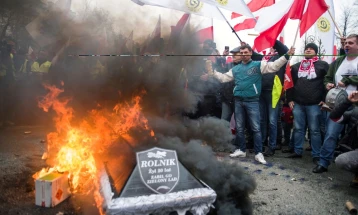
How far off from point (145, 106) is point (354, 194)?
3.50 m

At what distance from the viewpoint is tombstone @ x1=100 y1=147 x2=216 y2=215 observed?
2.68 meters

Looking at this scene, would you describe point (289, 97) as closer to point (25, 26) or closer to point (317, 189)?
point (317, 189)

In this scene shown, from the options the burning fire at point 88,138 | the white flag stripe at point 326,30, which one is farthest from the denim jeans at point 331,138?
the burning fire at point 88,138

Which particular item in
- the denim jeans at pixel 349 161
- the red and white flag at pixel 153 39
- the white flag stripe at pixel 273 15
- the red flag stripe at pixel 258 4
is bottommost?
the denim jeans at pixel 349 161

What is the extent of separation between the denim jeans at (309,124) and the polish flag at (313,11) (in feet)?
5.24

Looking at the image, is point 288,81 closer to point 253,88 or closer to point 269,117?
point 269,117

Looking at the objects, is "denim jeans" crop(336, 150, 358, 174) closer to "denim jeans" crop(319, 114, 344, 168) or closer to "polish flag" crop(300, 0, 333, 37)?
"denim jeans" crop(319, 114, 344, 168)

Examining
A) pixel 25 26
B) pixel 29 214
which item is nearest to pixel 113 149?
pixel 29 214

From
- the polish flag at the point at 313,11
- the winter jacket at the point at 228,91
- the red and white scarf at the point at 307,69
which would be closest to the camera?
the polish flag at the point at 313,11

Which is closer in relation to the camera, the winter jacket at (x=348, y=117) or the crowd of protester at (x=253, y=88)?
the winter jacket at (x=348, y=117)

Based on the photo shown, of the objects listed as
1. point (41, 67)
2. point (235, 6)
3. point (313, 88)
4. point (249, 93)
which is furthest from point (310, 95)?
point (41, 67)

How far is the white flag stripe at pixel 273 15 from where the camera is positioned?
557cm

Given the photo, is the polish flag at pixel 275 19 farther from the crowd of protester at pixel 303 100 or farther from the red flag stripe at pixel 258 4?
the red flag stripe at pixel 258 4

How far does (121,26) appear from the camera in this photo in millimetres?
5184
